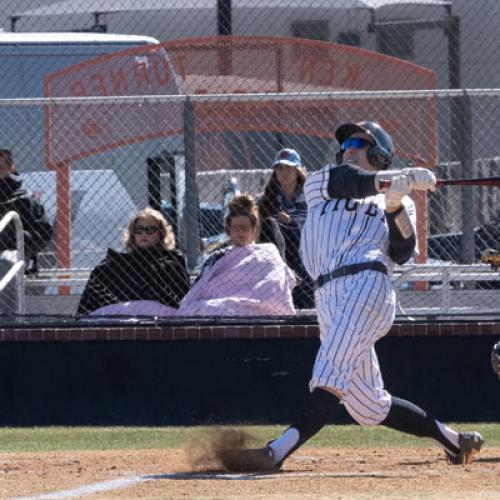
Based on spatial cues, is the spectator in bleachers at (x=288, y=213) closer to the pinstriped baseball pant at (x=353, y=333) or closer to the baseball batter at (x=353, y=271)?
the baseball batter at (x=353, y=271)

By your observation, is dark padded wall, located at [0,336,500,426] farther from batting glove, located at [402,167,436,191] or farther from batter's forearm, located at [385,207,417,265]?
batting glove, located at [402,167,436,191]

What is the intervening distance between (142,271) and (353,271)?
3011 millimetres

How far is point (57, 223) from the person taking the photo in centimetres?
916

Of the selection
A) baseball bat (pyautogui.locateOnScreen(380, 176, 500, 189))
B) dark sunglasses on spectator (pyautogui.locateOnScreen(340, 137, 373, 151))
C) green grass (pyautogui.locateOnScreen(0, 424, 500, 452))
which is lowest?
green grass (pyautogui.locateOnScreen(0, 424, 500, 452))

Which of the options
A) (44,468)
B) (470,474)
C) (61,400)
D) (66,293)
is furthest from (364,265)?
(66,293)

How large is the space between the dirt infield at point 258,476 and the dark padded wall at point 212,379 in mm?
1344

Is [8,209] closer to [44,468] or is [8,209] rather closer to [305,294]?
[305,294]

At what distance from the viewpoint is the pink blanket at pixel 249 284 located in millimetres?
8609

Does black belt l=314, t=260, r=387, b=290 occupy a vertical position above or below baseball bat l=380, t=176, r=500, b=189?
below

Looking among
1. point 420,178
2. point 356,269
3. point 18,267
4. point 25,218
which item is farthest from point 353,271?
point 25,218

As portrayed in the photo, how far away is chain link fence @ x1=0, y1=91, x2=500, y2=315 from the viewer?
891 cm

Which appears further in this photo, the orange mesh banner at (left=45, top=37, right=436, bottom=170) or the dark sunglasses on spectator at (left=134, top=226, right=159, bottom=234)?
the orange mesh banner at (left=45, top=37, right=436, bottom=170)

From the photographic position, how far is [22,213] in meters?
9.24

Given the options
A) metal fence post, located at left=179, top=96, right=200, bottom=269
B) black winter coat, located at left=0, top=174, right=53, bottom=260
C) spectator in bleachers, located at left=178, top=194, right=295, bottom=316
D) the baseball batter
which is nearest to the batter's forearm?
the baseball batter
